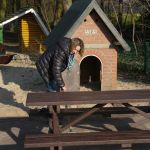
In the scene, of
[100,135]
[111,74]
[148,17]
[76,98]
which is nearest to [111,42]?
[111,74]

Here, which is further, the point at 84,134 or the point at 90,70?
the point at 90,70

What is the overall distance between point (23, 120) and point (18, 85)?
3.76 meters

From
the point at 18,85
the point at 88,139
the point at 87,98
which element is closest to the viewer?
the point at 88,139

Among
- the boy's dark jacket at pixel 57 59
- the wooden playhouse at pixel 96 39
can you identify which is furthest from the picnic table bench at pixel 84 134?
the wooden playhouse at pixel 96 39

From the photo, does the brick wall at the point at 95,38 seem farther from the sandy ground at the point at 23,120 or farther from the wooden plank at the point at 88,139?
the wooden plank at the point at 88,139

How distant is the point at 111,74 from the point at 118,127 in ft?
11.3

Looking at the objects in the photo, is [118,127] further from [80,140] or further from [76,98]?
[80,140]

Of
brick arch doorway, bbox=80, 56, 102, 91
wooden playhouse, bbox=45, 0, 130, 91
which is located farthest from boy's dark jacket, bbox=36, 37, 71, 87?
brick arch doorway, bbox=80, 56, 102, 91

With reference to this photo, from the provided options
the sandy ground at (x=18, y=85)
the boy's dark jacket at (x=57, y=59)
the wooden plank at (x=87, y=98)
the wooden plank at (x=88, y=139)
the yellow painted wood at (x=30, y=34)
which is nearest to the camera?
the wooden plank at (x=88, y=139)

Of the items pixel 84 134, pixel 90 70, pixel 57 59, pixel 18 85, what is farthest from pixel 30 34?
pixel 84 134

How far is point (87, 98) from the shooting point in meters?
6.32

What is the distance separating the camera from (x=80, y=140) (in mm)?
5539

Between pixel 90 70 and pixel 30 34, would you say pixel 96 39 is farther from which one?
pixel 30 34

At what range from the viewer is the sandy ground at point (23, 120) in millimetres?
7230
